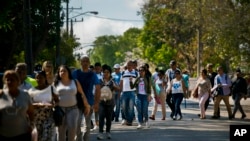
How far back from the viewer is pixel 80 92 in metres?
12.1

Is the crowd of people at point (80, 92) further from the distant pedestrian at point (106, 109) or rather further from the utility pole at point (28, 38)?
the utility pole at point (28, 38)

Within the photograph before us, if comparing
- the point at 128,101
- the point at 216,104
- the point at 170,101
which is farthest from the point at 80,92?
the point at 216,104

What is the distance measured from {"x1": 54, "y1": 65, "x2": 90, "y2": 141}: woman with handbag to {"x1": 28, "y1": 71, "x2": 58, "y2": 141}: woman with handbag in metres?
0.27

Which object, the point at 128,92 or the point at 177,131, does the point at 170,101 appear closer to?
the point at 128,92

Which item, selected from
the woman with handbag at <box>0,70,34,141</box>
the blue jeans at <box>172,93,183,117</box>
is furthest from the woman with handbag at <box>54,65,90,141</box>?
the blue jeans at <box>172,93,183,117</box>

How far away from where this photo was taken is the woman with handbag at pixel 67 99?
39.1ft

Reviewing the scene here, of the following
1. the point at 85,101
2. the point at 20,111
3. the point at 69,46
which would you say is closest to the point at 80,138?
the point at 85,101

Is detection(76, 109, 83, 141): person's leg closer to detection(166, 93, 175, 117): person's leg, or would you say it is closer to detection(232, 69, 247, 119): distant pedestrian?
detection(166, 93, 175, 117): person's leg

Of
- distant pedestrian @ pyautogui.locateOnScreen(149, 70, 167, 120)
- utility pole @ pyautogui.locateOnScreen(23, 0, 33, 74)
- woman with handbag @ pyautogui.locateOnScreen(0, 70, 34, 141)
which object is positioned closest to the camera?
woman with handbag @ pyautogui.locateOnScreen(0, 70, 34, 141)

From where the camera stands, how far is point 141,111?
64.1 feet

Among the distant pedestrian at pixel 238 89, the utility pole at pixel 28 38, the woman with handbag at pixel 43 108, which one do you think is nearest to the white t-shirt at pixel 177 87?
the distant pedestrian at pixel 238 89

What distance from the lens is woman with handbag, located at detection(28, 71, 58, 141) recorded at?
11578mm

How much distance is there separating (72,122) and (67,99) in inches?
15.4

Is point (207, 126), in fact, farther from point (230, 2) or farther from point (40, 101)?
point (230, 2)
